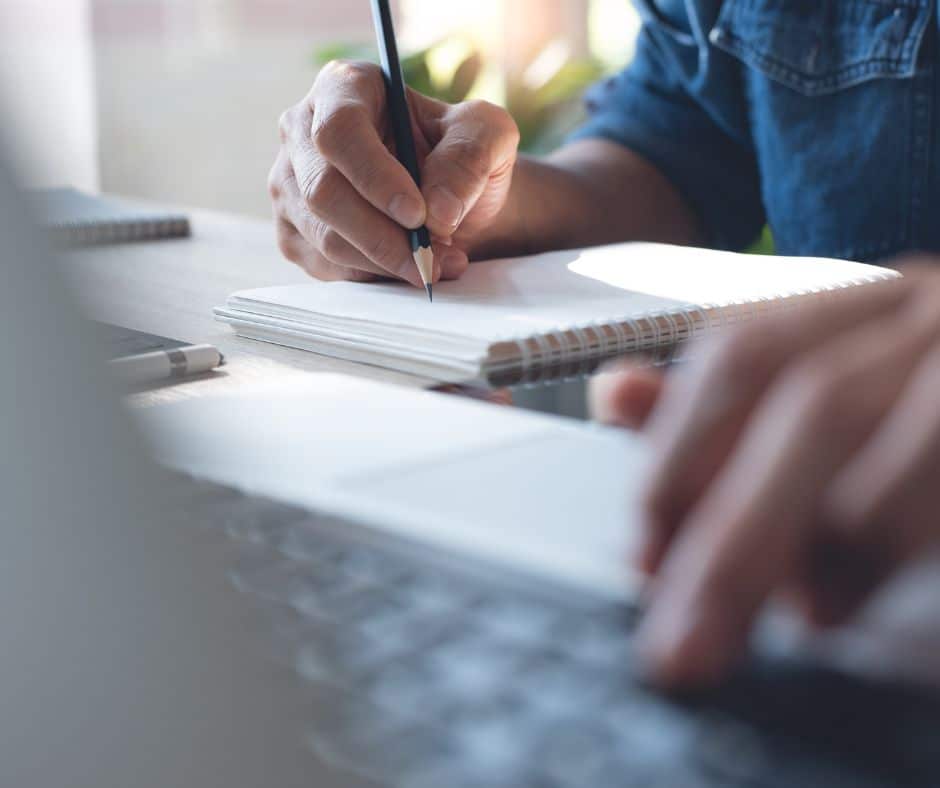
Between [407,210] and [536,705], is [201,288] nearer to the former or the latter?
[407,210]

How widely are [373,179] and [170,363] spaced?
219 millimetres

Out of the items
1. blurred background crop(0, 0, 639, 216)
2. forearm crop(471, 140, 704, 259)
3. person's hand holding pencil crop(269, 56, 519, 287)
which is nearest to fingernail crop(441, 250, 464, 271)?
person's hand holding pencil crop(269, 56, 519, 287)

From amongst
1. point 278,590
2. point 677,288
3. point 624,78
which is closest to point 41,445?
point 278,590

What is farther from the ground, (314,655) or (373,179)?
(373,179)

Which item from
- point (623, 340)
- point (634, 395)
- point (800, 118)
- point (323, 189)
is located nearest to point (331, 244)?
point (323, 189)

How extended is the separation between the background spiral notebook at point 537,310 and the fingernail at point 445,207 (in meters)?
0.04

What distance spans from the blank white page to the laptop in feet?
0.86

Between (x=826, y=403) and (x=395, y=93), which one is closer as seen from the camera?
(x=826, y=403)

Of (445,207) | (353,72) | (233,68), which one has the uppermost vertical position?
(233,68)

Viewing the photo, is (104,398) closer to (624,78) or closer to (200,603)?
(200,603)

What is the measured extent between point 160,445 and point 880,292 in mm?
212

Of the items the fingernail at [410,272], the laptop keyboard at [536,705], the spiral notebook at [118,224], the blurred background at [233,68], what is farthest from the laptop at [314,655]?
the blurred background at [233,68]

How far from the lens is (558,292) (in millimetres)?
680

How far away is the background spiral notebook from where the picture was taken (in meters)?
0.56
